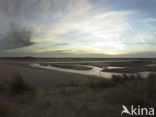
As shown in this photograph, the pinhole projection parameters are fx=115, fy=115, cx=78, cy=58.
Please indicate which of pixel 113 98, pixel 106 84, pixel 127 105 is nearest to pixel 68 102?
pixel 113 98

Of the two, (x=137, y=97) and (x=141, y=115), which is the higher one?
(x=137, y=97)

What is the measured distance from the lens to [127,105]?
4.53m

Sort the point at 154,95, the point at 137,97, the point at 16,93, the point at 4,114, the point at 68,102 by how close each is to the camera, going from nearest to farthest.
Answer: the point at 4,114 < the point at 137,97 < the point at 68,102 < the point at 154,95 < the point at 16,93

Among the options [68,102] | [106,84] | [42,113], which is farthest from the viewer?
[106,84]

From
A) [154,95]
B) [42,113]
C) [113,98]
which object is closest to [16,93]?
[42,113]

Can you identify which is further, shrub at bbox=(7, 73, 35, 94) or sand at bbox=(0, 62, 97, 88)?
sand at bbox=(0, 62, 97, 88)

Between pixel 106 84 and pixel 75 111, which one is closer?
pixel 75 111

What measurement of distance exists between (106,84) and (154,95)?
311 cm

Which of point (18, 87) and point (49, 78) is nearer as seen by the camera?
point (18, 87)

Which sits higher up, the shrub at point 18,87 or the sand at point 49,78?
the shrub at point 18,87

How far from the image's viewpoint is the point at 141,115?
3.88 metres

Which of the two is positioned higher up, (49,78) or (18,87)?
(18,87)

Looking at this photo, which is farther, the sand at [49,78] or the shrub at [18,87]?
the sand at [49,78]

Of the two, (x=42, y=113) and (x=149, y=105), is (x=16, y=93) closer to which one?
(x=42, y=113)
